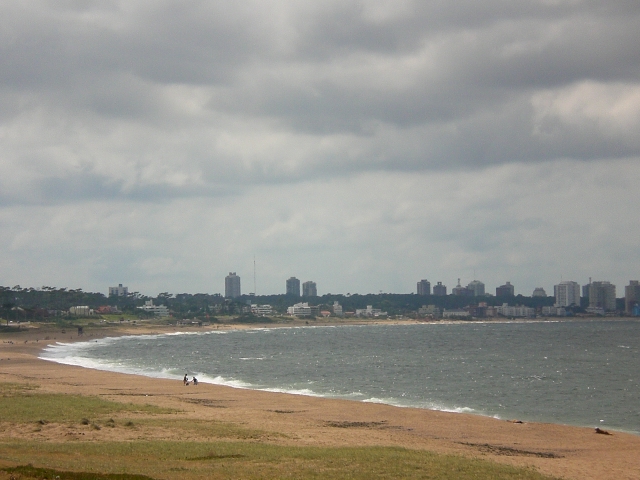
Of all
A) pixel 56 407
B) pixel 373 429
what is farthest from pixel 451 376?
pixel 56 407

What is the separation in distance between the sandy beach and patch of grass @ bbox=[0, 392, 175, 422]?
97.3 inches

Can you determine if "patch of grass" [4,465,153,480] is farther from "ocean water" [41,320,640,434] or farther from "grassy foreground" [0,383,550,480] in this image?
"ocean water" [41,320,640,434]

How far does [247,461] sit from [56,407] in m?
17.4

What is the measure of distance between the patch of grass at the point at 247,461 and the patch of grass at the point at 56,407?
24.6ft

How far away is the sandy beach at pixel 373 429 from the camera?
98.6ft

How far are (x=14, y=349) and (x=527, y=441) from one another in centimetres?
9351

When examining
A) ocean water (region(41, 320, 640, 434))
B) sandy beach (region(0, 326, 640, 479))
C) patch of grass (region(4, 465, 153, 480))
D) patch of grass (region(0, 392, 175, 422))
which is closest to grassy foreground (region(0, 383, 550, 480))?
patch of grass (region(4, 465, 153, 480))

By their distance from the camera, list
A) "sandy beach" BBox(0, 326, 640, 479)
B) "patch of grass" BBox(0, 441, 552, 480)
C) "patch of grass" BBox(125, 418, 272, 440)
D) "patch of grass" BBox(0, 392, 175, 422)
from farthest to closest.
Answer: "patch of grass" BBox(0, 392, 175, 422) < "patch of grass" BBox(125, 418, 272, 440) < "sandy beach" BBox(0, 326, 640, 479) < "patch of grass" BBox(0, 441, 552, 480)

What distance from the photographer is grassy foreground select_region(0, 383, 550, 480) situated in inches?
882

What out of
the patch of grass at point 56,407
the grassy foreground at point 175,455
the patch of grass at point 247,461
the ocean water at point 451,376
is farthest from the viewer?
the ocean water at point 451,376

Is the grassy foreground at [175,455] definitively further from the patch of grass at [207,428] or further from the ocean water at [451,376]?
the ocean water at [451,376]

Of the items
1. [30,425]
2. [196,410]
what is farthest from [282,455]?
[196,410]

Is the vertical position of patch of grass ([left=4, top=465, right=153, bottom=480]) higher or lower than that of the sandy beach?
higher

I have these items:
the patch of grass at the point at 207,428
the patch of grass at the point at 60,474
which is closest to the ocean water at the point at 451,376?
the patch of grass at the point at 207,428
